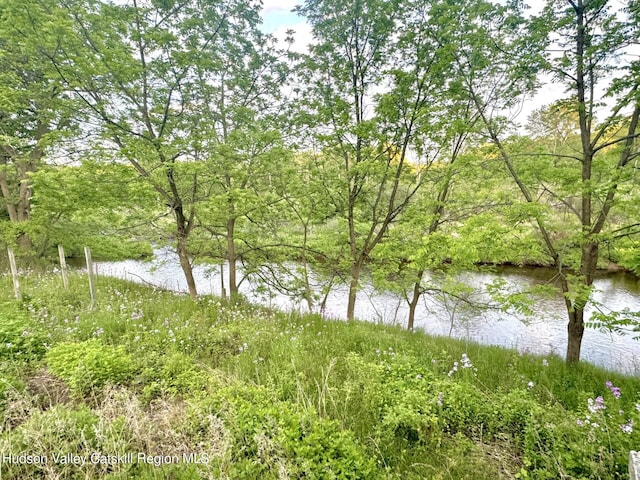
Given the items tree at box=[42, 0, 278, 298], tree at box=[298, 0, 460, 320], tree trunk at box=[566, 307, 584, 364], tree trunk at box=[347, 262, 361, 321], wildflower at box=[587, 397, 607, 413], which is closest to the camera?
wildflower at box=[587, 397, 607, 413]

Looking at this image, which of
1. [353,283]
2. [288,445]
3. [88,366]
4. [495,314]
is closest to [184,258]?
[88,366]

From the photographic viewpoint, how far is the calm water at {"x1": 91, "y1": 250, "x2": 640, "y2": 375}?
7453 millimetres

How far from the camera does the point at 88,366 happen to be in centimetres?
266

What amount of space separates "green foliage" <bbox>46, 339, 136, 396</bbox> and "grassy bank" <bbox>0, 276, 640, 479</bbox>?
0.01 meters

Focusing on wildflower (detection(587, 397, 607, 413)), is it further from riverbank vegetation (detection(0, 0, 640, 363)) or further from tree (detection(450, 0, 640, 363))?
tree (detection(450, 0, 640, 363))

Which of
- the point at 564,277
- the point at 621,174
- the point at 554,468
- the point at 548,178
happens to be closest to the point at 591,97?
the point at 548,178

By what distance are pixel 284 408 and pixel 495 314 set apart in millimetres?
11113

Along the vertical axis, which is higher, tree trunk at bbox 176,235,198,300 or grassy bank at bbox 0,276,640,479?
tree trunk at bbox 176,235,198,300

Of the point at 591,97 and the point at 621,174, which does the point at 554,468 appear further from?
the point at 591,97

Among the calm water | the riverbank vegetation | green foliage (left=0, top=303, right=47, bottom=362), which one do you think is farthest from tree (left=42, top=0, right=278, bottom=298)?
the calm water

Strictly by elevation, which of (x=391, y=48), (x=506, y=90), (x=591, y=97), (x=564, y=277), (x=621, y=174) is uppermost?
(x=391, y=48)

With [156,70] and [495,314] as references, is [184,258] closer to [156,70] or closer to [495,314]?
[156,70]

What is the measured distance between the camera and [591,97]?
3.83 meters

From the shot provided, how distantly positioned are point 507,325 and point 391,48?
9550 millimetres
